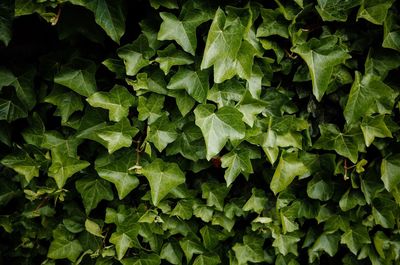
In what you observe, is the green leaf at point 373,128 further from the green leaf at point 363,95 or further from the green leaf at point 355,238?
the green leaf at point 355,238

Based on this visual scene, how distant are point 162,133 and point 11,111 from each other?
723 millimetres

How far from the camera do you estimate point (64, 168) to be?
1643mm

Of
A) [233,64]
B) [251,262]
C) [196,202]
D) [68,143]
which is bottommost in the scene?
[251,262]

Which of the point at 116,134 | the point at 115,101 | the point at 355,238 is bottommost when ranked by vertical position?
the point at 355,238

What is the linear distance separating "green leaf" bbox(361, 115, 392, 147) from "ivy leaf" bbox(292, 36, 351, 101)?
33 centimetres

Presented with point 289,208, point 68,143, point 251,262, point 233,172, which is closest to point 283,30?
point 233,172

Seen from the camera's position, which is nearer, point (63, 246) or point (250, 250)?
point (63, 246)

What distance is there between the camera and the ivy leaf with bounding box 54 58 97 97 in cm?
153

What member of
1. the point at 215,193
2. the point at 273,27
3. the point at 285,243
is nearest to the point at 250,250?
the point at 285,243

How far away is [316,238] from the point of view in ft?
6.64

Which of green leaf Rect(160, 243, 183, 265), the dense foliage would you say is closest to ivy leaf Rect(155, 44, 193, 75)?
the dense foliage

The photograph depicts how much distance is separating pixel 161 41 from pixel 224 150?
2.07 ft

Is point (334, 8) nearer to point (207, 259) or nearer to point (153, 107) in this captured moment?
point (153, 107)

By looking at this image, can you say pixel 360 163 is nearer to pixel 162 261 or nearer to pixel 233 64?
pixel 233 64
